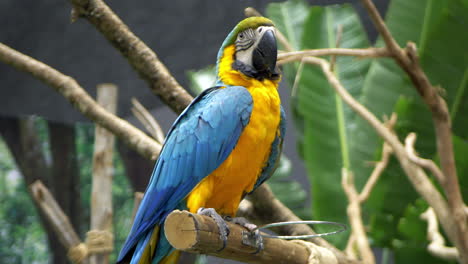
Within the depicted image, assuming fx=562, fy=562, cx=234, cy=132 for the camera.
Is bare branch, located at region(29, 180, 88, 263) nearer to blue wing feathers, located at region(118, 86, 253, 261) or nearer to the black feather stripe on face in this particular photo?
blue wing feathers, located at region(118, 86, 253, 261)

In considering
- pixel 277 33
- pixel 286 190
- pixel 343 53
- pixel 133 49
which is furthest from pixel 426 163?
pixel 286 190

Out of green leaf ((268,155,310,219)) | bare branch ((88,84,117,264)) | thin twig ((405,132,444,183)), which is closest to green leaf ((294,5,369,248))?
green leaf ((268,155,310,219))

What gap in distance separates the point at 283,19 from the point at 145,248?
6.30 feet

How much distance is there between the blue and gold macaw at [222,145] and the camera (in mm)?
997

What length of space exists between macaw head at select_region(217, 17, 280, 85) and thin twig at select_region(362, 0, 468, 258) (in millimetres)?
191

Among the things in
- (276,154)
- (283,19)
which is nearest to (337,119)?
(283,19)

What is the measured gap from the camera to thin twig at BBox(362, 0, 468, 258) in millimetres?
1093

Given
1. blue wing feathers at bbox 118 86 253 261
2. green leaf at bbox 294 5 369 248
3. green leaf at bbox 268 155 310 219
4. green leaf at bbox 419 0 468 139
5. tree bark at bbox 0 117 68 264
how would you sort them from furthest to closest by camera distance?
1. tree bark at bbox 0 117 68 264
2. green leaf at bbox 268 155 310 219
3. green leaf at bbox 294 5 369 248
4. green leaf at bbox 419 0 468 139
5. blue wing feathers at bbox 118 86 253 261

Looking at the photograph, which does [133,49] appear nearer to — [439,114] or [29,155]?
[439,114]

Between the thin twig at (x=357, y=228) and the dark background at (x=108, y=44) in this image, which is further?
the dark background at (x=108, y=44)

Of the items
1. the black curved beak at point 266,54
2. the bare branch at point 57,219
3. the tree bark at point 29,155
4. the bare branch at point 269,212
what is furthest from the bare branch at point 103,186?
the tree bark at point 29,155

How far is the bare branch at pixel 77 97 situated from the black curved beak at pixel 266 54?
0.40 meters

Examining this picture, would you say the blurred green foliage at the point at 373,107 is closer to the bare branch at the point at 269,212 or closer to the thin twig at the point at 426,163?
the thin twig at the point at 426,163

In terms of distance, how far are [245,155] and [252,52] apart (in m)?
0.19
